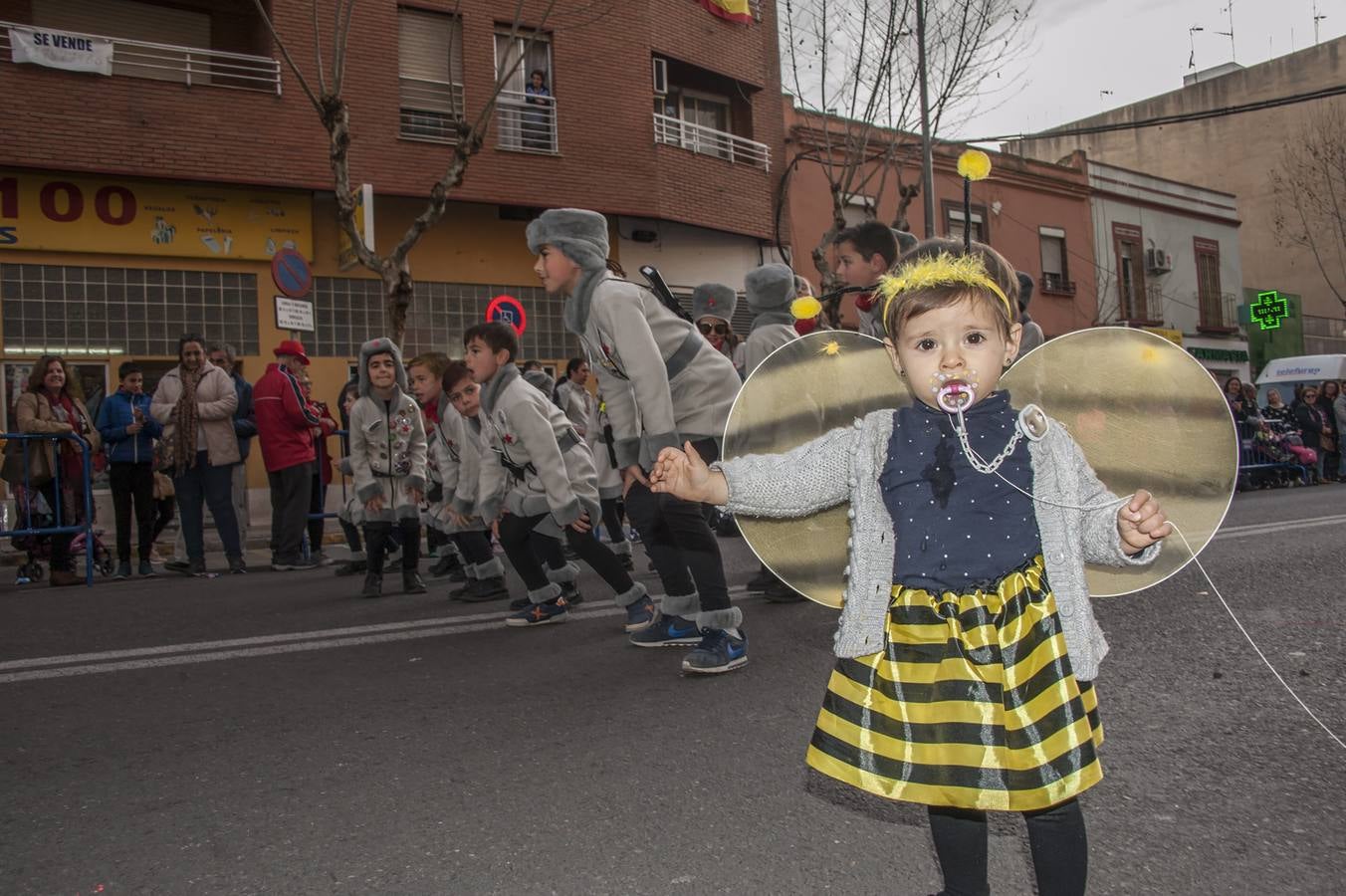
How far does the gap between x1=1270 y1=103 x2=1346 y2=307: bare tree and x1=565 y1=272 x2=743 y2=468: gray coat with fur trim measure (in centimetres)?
3166

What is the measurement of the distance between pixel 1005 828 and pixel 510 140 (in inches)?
675

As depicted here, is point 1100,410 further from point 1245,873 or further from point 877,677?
point 1245,873

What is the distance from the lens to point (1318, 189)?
36.3 metres

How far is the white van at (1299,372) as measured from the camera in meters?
27.9

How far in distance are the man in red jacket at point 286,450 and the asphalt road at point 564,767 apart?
384 centimetres

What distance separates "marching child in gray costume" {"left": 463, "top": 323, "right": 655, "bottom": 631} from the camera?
5949 mm

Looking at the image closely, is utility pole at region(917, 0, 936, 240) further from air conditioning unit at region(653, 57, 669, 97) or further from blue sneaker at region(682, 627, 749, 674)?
blue sneaker at region(682, 627, 749, 674)

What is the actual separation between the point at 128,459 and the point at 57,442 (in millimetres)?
642

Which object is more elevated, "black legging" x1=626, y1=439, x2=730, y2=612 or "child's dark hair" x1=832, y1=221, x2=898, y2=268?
"child's dark hair" x1=832, y1=221, x2=898, y2=268

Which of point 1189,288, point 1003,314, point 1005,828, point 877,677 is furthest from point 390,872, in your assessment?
point 1189,288

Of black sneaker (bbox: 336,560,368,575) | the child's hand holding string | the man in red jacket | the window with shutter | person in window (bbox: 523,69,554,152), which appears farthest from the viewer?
person in window (bbox: 523,69,554,152)

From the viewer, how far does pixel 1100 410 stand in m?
2.39

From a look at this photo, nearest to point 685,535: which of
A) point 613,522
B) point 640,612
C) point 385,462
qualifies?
point 640,612

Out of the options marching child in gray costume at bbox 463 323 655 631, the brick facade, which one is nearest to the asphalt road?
marching child in gray costume at bbox 463 323 655 631
